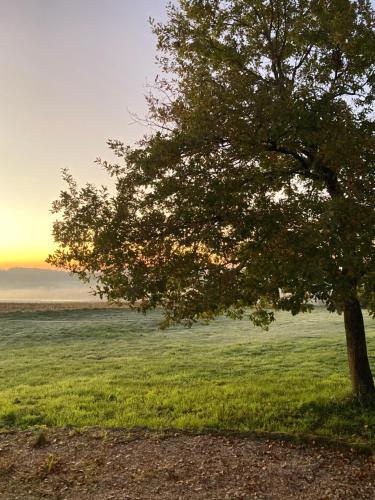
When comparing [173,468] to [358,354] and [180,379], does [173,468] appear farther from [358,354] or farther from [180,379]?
[180,379]

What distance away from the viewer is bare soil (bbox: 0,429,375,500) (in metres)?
9.49

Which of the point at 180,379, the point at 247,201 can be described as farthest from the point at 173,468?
the point at 180,379

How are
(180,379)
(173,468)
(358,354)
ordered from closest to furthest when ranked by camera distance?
(173,468)
(358,354)
(180,379)

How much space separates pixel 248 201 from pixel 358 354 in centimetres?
678

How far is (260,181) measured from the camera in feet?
43.2

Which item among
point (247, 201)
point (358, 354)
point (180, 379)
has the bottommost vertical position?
point (180, 379)

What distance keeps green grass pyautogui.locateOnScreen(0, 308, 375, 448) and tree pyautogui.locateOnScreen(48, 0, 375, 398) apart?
366 centimetres

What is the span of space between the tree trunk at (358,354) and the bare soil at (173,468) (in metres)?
4.41

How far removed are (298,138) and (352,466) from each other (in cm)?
859

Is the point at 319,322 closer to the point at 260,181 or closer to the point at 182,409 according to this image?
the point at 182,409

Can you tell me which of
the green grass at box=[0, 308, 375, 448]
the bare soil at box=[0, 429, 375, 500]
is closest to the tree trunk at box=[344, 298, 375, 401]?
the green grass at box=[0, 308, 375, 448]

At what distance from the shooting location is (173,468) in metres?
10.6

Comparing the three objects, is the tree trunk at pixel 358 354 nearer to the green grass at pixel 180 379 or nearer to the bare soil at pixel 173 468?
the green grass at pixel 180 379

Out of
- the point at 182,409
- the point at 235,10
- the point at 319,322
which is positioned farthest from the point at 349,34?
the point at 319,322
